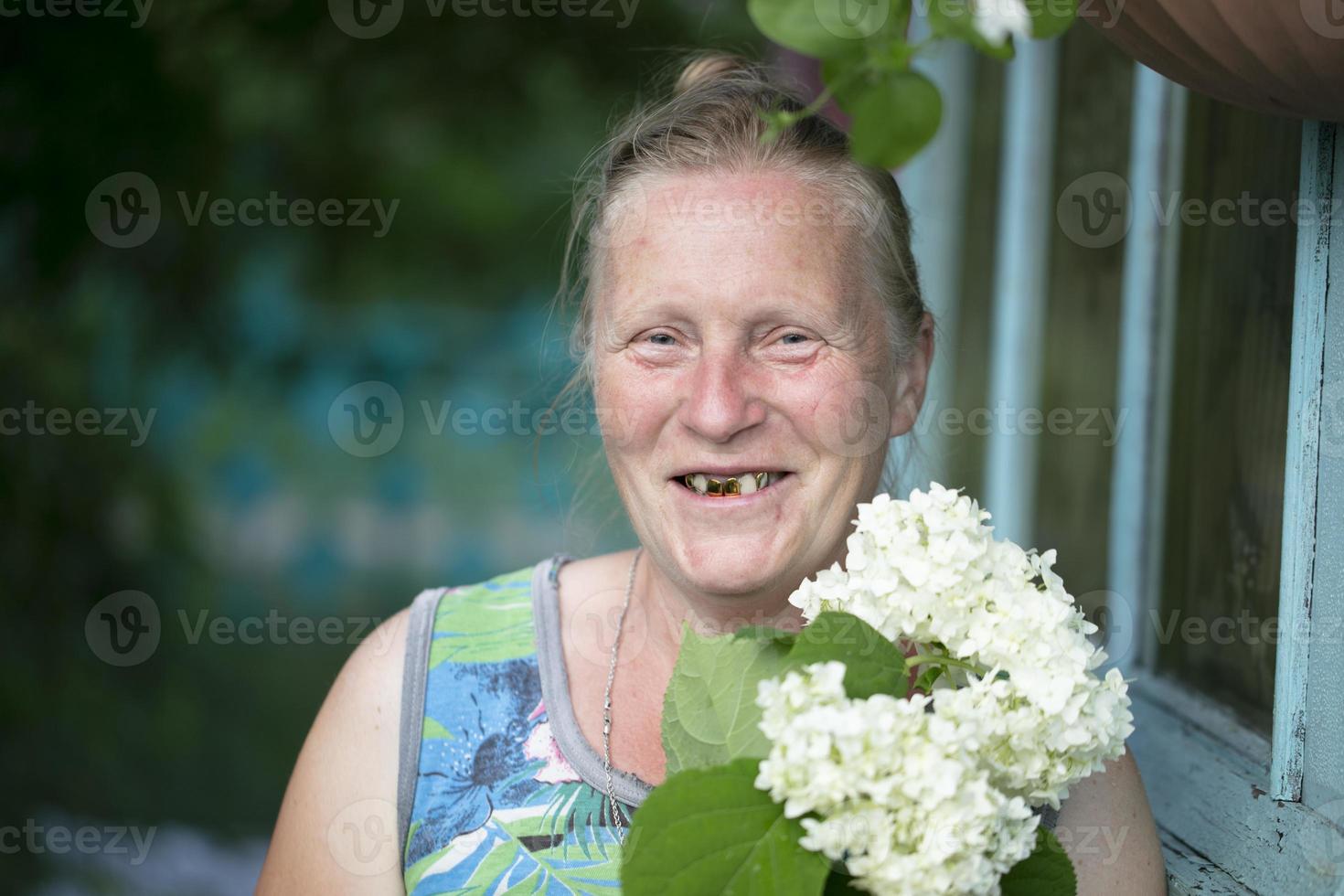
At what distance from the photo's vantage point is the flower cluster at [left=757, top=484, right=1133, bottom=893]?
2.74 feet

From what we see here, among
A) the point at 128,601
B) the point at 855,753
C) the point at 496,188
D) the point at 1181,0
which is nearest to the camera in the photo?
the point at 855,753

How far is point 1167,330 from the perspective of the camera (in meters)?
2.19

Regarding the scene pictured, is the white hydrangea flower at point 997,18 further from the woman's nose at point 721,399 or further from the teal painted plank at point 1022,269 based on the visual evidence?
the teal painted plank at point 1022,269

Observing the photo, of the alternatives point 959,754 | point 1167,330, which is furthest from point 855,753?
point 1167,330

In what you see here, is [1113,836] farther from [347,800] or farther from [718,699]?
[347,800]

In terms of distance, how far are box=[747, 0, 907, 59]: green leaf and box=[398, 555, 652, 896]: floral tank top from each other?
3.42ft

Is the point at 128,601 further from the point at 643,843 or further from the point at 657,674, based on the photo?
the point at 643,843

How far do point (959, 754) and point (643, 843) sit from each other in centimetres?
25

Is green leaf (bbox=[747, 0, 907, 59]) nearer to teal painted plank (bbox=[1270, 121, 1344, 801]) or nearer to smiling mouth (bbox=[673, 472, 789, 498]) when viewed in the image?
teal painted plank (bbox=[1270, 121, 1344, 801])

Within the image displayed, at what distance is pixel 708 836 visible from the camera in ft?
2.97

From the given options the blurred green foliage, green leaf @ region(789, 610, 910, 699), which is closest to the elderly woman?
green leaf @ region(789, 610, 910, 699)

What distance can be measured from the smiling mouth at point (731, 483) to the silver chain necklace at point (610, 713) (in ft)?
1.07

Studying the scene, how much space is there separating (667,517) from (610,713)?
30 cm

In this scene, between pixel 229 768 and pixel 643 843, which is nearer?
pixel 643 843
